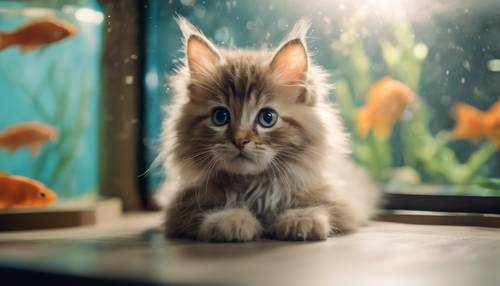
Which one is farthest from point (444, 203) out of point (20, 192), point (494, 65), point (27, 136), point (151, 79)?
point (27, 136)

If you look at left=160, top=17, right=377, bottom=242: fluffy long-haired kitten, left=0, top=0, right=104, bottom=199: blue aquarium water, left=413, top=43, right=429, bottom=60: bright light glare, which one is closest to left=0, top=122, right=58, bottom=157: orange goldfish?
left=0, top=0, right=104, bottom=199: blue aquarium water

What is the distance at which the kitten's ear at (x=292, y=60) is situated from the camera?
153cm

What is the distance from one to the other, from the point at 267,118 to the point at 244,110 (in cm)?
8

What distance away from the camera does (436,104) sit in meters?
2.37

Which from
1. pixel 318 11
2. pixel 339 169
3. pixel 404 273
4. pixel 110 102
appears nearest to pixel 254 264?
pixel 404 273

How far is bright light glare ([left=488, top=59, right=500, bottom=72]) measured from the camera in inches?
70.6

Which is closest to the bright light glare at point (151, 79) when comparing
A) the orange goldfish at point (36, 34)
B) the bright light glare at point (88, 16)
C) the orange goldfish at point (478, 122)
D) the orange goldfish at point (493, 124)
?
the bright light glare at point (88, 16)

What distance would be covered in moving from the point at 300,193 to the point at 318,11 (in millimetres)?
739

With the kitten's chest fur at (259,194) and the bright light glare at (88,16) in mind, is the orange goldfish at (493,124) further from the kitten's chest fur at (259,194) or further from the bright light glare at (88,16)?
the bright light glare at (88,16)

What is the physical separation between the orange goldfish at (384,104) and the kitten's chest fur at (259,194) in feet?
3.98

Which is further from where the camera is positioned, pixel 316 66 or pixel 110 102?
pixel 110 102

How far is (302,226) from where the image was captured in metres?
1.41

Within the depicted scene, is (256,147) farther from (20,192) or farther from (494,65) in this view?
(494,65)

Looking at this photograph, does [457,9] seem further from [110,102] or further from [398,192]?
[110,102]
